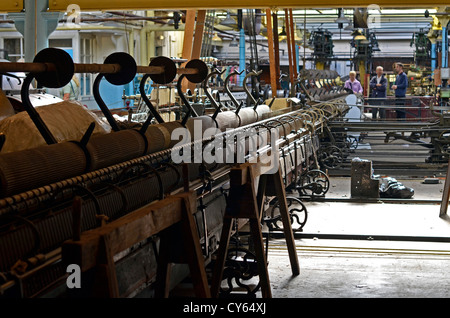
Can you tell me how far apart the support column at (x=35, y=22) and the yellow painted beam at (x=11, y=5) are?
0.28 feet

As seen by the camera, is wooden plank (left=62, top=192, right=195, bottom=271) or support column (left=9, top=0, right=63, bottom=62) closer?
wooden plank (left=62, top=192, right=195, bottom=271)

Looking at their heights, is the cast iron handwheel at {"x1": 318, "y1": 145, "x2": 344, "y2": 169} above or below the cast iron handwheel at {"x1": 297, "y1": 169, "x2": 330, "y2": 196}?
above

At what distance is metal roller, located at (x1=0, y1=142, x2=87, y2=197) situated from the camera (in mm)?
2656

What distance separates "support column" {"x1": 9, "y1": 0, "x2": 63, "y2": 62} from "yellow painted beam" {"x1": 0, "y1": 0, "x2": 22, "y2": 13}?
0.09 metres

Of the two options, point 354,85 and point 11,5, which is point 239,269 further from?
point 354,85

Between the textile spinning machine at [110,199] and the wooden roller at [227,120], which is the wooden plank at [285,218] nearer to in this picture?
the textile spinning machine at [110,199]

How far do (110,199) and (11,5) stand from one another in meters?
5.61

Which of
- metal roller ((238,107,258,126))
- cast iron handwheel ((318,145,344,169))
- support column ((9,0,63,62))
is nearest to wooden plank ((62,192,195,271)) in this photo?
metal roller ((238,107,258,126))

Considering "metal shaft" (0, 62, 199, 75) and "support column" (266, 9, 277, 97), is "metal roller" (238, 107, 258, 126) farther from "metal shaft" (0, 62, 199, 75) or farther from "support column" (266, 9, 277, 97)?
"support column" (266, 9, 277, 97)

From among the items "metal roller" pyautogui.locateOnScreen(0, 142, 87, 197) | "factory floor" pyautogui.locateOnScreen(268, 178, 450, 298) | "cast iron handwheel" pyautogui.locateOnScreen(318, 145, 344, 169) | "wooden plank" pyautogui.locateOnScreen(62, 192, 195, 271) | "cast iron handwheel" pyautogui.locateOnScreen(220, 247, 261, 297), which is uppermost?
"metal roller" pyautogui.locateOnScreen(0, 142, 87, 197)
